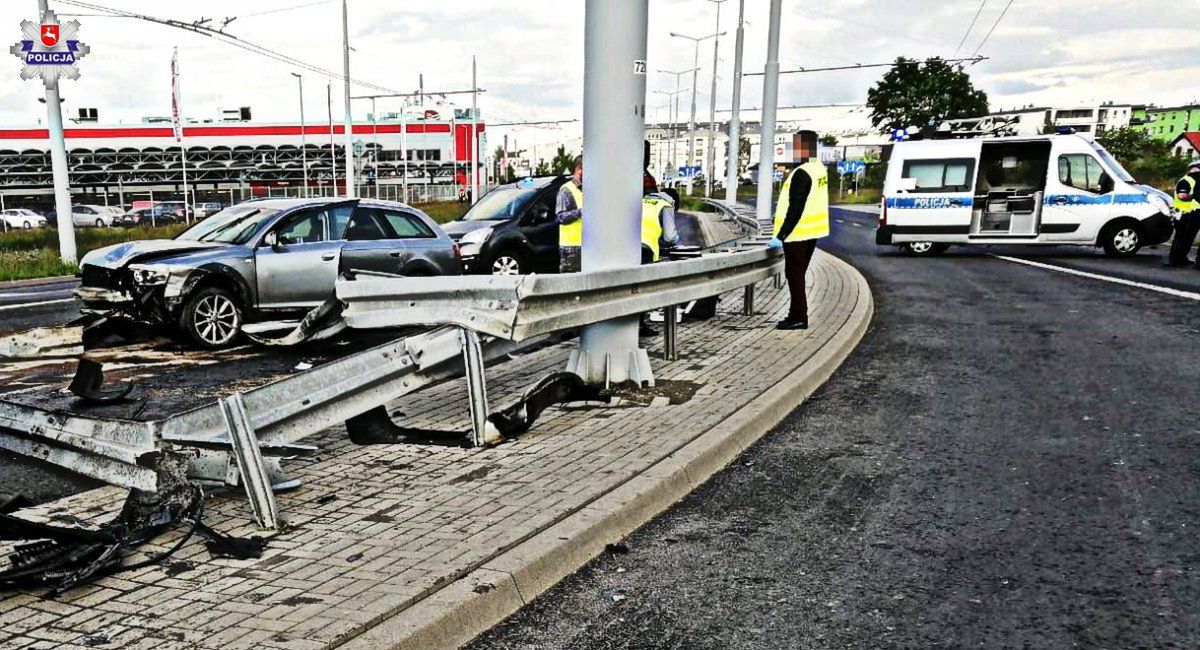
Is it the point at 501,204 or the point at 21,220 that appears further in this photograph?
the point at 21,220

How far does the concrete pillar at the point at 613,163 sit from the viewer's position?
6.64 metres

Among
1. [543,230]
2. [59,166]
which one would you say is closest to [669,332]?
[543,230]

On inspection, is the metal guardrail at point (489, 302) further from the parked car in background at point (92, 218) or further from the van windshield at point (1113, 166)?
the parked car in background at point (92, 218)

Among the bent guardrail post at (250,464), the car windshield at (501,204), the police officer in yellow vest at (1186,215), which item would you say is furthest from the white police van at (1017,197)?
the bent guardrail post at (250,464)

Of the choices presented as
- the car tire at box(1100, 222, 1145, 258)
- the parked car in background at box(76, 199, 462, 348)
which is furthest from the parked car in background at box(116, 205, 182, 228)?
the car tire at box(1100, 222, 1145, 258)

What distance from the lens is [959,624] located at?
351 cm

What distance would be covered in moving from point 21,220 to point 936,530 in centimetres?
5245

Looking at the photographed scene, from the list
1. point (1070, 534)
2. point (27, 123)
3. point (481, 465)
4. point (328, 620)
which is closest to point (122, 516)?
point (328, 620)

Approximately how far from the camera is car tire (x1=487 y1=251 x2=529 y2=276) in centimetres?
1426

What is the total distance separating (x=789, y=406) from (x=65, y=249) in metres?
19.2

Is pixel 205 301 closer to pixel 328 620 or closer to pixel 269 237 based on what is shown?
pixel 269 237

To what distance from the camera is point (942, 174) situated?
68.3 ft

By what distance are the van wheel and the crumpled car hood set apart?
53.5 ft

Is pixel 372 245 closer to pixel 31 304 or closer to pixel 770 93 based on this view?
pixel 31 304
